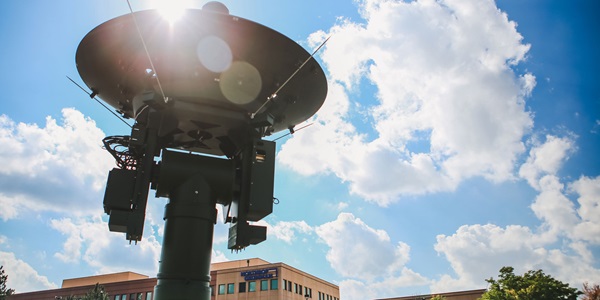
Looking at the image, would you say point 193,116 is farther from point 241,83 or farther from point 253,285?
point 253,285

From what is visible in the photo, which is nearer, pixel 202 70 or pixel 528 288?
pixel 202 70

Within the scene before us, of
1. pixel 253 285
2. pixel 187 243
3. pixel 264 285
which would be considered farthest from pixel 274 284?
pixel 187 243

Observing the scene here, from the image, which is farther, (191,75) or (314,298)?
(314,298)

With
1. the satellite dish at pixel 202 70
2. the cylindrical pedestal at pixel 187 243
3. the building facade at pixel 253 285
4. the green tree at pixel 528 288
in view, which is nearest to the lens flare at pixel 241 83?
the satellite dish at pixel 202 70

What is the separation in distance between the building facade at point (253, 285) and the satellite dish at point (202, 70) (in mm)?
54732

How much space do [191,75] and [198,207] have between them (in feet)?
7.19

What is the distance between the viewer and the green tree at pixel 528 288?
119ft

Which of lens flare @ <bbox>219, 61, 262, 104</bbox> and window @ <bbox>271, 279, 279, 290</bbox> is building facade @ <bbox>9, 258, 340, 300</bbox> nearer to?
window @ <bbox>271, 279, 279, 290</bbox>

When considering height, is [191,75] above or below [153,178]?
above


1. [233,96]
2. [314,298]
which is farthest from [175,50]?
[314,298]

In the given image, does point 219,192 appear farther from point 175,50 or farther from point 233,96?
point 175,50

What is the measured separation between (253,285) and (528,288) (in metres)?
36.6

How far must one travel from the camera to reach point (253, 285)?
199 ft

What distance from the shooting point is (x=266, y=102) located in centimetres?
766
